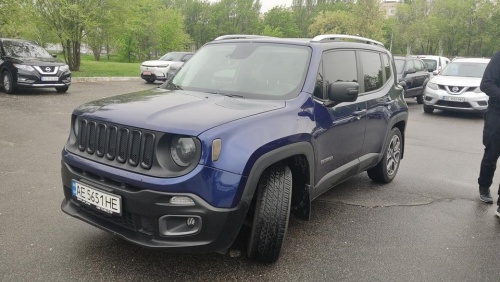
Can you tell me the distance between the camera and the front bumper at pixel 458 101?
11445 mm

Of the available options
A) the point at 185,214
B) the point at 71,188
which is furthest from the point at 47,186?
the point at 185,214

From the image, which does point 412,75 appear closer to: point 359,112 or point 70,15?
point 359,112

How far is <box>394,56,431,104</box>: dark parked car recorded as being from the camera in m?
13.9

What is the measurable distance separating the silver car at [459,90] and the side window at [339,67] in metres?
8.77

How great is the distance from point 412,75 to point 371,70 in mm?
10747

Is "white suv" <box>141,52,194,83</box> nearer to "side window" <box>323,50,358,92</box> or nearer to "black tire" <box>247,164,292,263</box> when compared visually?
"side window" <box>323,50,358,92</box>

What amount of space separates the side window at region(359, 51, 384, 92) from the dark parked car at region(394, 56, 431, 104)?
9210mm

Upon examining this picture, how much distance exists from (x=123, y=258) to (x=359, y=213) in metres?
2.47

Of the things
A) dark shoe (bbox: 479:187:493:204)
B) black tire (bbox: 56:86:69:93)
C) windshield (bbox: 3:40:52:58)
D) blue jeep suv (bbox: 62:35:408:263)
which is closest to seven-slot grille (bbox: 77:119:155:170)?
blue jeep suv (bbox: 62:35:408:263)

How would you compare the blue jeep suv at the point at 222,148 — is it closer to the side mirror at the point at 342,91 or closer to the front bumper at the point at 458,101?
the side mirror at the point at 342,91

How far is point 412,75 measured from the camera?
14383 millimetres

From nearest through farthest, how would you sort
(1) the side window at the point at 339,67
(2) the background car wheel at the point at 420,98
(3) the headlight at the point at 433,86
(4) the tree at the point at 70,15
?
1. (1) the side window at the point at 339,67
2. (3) the headlight at the point at 433,86
3. (2) the background car wheel at the point at 420,98
4. (4) the tree at the point at 70,15

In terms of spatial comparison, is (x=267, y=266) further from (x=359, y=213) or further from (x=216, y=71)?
(x=216, y=71)

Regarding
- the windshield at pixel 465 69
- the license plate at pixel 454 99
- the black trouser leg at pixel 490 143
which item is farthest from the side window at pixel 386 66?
the windshield at pixel 465 69
